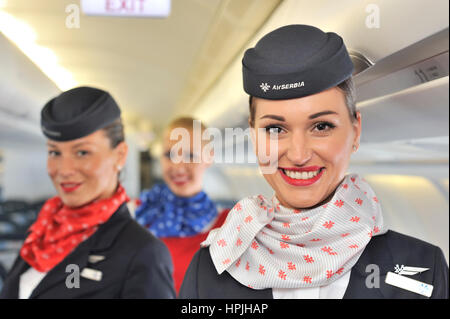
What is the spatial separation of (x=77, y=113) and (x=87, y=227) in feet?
1.11

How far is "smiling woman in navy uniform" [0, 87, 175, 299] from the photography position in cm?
115

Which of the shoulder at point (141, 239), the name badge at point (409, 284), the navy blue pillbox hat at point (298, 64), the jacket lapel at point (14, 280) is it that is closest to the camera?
the navy blue pillbox hat at point (298, 64)

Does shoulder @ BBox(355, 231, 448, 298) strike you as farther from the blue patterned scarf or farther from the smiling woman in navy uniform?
the smiling woman in navy uniform

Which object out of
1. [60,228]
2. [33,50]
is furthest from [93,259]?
[33,50]

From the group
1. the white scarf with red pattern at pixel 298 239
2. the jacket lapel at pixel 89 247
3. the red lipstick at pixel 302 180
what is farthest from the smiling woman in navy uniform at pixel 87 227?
the red lipstick at pixel 302 180

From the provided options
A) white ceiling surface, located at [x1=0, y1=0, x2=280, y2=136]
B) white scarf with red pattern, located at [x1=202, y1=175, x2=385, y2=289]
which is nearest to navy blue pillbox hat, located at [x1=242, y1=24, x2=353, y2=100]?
white ceiling surface, located at [x1=0, y1=0, x2=280, y2=136]

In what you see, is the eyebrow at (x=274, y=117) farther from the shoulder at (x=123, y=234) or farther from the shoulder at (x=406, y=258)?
the shoulder at (x=123, y=234)

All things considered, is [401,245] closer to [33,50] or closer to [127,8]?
[127,8]

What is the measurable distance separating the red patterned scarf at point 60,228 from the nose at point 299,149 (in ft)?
1.84

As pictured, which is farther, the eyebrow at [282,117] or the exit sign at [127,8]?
the exit sign at [127,8]

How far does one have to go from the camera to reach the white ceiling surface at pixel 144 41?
3.43ft

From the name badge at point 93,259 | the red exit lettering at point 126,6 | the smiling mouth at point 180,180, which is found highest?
the red exit lettering at point 126,6

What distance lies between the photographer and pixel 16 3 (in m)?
1.04

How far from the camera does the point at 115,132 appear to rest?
3.91ft
